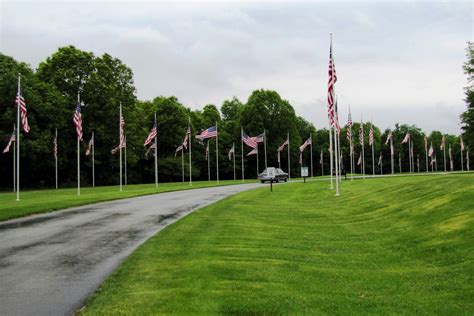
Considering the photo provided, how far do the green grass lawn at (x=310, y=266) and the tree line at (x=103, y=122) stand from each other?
162ft

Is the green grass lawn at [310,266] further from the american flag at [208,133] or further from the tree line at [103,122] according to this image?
the tree line at [103,122]

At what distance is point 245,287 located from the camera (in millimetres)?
7547

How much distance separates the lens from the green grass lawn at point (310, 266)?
22.1 feet

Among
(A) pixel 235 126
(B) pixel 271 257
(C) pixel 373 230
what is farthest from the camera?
(A) pixel 235 126

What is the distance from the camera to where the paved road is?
7.45m

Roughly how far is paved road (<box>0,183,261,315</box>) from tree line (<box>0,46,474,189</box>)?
42.7 meters

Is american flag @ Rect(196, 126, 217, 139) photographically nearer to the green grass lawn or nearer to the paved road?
the paved road

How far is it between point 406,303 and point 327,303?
112cm

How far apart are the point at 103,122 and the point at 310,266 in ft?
205

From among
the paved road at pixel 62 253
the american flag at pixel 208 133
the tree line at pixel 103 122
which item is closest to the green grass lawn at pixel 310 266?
the paved road at pixel 62 253

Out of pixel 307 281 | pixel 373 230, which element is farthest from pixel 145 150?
pixel 307 281

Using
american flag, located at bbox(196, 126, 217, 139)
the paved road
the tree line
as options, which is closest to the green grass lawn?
the paved road

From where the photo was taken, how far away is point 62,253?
37.5 feet

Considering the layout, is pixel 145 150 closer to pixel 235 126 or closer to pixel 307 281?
pixel 235 126
